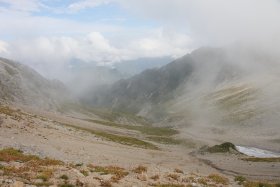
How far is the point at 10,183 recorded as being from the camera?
28.0m

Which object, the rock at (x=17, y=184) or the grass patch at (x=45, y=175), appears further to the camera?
the grass patch at (x=45, y=175)

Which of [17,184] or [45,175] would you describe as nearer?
[17,184]

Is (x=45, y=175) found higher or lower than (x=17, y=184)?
higher

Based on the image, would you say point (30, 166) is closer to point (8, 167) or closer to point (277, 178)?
point (8, 167)

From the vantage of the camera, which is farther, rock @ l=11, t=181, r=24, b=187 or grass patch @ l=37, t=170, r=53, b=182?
grass patch @ l=37, t=170, r=53, b=182

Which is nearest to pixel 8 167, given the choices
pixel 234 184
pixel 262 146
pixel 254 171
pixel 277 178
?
pixel 234 184

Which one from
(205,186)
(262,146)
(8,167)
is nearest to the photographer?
(8,167)

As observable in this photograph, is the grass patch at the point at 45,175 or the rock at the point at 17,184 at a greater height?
the grass patch at the point at 45,175

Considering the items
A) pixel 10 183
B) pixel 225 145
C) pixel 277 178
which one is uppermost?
pixel 225 145

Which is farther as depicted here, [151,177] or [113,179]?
[151,177]

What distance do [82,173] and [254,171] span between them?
45.0 m

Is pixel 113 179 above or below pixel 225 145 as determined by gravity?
below

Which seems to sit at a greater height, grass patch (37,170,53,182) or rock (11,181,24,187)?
grass patch (37,170,53,182)

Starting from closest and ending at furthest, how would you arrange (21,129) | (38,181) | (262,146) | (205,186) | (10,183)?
(10,183)
(38,181)
(205,186)
(21,129)
(262,146)
